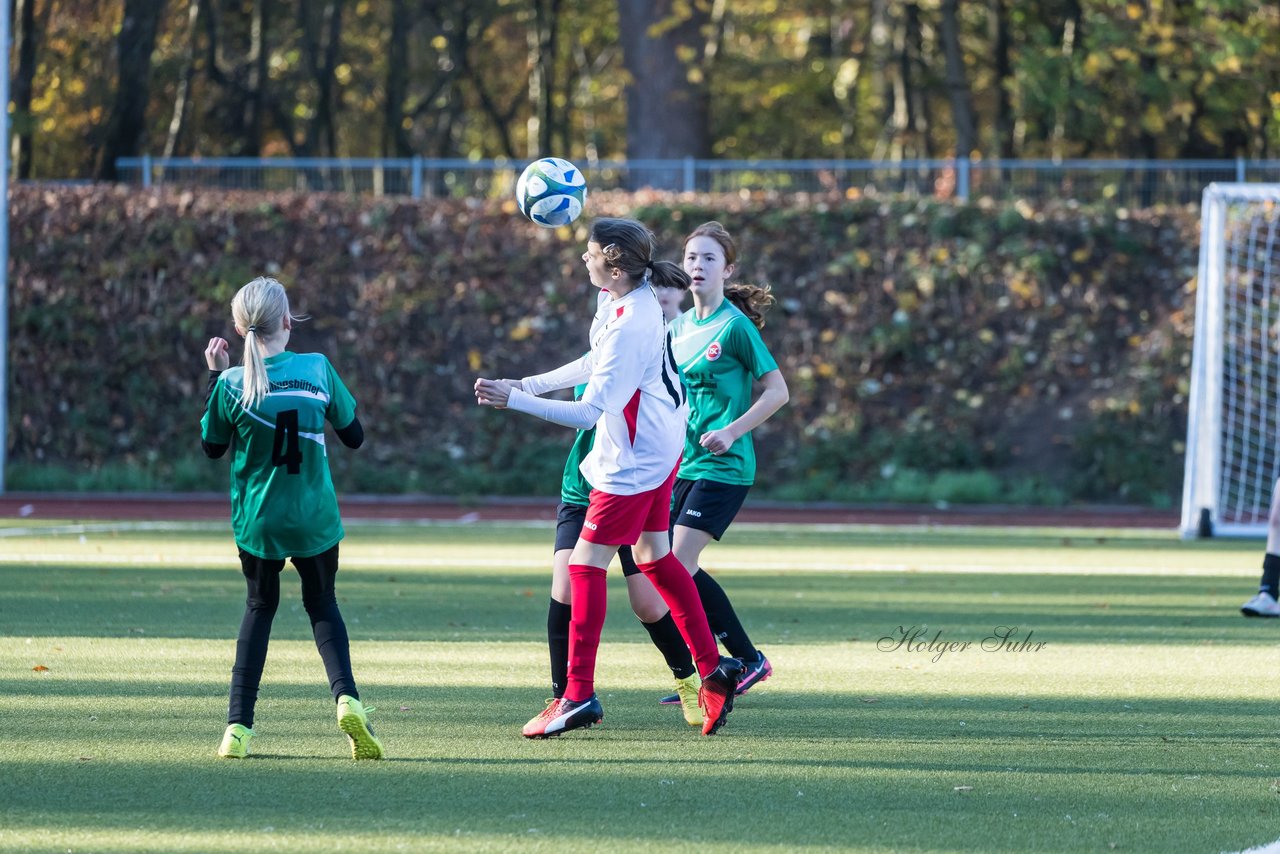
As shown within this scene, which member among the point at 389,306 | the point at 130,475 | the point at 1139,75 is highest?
the point at 1139,75

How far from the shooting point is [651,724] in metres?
6.23

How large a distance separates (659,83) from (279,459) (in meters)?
19.5

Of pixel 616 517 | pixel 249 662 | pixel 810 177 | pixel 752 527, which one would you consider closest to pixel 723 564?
pixel 752 527

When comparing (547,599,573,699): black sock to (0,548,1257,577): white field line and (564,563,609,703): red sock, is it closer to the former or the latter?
(564,563,609,703): red sock

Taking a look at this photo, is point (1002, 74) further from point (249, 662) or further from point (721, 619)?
point (249, 662)

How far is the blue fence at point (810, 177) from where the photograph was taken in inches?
776

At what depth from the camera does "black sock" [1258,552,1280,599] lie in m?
9.35

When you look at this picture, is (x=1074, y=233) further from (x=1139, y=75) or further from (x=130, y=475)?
(x=130, y=475)

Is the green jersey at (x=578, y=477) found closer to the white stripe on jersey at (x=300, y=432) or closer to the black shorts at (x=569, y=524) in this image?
the black shorts at (x=569, y=524)

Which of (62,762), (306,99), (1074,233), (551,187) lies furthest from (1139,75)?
(62,762)

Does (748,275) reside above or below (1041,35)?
below

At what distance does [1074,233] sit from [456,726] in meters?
14.8

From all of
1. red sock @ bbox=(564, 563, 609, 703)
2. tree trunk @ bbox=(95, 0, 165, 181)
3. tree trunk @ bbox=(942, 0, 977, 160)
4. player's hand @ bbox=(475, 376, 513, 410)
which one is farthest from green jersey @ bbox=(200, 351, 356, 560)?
tree trunk @ bbox=(942, 0, 977, 160)

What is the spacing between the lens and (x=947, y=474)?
18.4 metres
